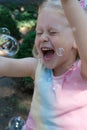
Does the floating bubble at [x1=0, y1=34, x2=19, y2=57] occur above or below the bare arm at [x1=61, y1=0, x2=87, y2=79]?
below

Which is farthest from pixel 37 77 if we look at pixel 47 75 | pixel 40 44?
pixel 40 44

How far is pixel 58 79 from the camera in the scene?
6.47 ft

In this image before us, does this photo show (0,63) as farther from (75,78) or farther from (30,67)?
(75,78)

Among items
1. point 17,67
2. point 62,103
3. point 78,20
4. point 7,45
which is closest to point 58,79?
point 62,103

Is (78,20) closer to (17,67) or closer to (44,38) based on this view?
(44,38)

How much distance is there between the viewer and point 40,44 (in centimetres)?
192

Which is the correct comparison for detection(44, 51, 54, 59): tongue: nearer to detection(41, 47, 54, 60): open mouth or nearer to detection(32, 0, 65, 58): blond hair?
detection(41, 47, 54, 60): open mouth

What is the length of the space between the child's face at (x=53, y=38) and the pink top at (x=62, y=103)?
8 cm

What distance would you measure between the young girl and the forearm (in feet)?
0.65

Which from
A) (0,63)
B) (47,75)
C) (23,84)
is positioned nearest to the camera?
(47,75)

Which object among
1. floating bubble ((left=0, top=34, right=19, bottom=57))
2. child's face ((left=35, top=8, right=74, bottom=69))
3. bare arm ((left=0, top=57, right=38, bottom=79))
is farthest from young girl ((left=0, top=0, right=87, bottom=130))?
floating bubble ((left=0, top=34, right=19, bottom=57))

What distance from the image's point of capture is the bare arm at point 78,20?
1.57 m

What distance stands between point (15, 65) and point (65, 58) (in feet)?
1.10

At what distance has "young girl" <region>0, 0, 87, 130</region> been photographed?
1898 millimetres
